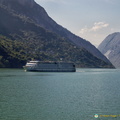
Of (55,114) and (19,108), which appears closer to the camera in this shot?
(55,114)

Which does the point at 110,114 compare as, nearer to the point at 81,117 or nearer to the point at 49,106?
the point at 81,117

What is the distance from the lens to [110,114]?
50.7 m

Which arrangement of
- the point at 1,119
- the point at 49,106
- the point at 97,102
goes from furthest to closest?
the point at 97,102, the point at 49,106, the point at 1,119

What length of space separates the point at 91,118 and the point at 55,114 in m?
7.39

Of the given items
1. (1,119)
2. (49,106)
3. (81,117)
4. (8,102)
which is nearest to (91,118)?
(81,117)

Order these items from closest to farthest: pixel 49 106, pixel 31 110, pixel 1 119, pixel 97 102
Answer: pixel 1 119 < pixel 31 110 < pixel 49 106 < pixel 97 102

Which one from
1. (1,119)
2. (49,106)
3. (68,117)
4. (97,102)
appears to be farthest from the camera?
(97,102)

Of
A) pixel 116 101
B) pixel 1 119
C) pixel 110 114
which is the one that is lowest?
pixel 1 119

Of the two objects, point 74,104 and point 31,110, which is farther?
point 74,104

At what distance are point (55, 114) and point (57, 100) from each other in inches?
601

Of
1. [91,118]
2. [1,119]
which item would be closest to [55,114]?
[91,118]

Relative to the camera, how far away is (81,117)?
4838cm

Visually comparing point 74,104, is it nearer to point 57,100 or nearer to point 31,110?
point 57,100

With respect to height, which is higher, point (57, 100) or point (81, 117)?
point (57, 100)
